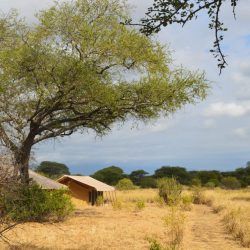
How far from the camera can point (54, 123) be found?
73.6 feet

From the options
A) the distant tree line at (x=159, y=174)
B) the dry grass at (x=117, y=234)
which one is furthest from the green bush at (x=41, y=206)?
the distant tree line at (x=159, y=174)

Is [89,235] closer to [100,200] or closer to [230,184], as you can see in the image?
[100,200]

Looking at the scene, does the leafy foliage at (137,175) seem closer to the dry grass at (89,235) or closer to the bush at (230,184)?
the bush at (230,184)

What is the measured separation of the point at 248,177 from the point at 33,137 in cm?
6214

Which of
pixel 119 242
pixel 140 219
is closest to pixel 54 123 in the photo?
pixel 140 219

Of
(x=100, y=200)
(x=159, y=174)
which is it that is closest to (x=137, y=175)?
(x=159, y=174)

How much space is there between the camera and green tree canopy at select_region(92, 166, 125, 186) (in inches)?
3142

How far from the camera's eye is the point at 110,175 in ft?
269

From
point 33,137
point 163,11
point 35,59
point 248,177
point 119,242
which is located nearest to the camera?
point 163,11

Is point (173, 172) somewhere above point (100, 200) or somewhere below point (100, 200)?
above

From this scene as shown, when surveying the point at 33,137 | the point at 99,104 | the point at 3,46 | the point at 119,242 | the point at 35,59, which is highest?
the point at 3,46

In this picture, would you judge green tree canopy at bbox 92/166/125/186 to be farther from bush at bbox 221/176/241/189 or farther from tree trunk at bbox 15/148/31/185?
tree trunk at bbox 15/148/31/185

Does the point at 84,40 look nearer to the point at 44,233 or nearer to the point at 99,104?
the point at 99,104

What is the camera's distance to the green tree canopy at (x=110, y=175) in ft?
262
